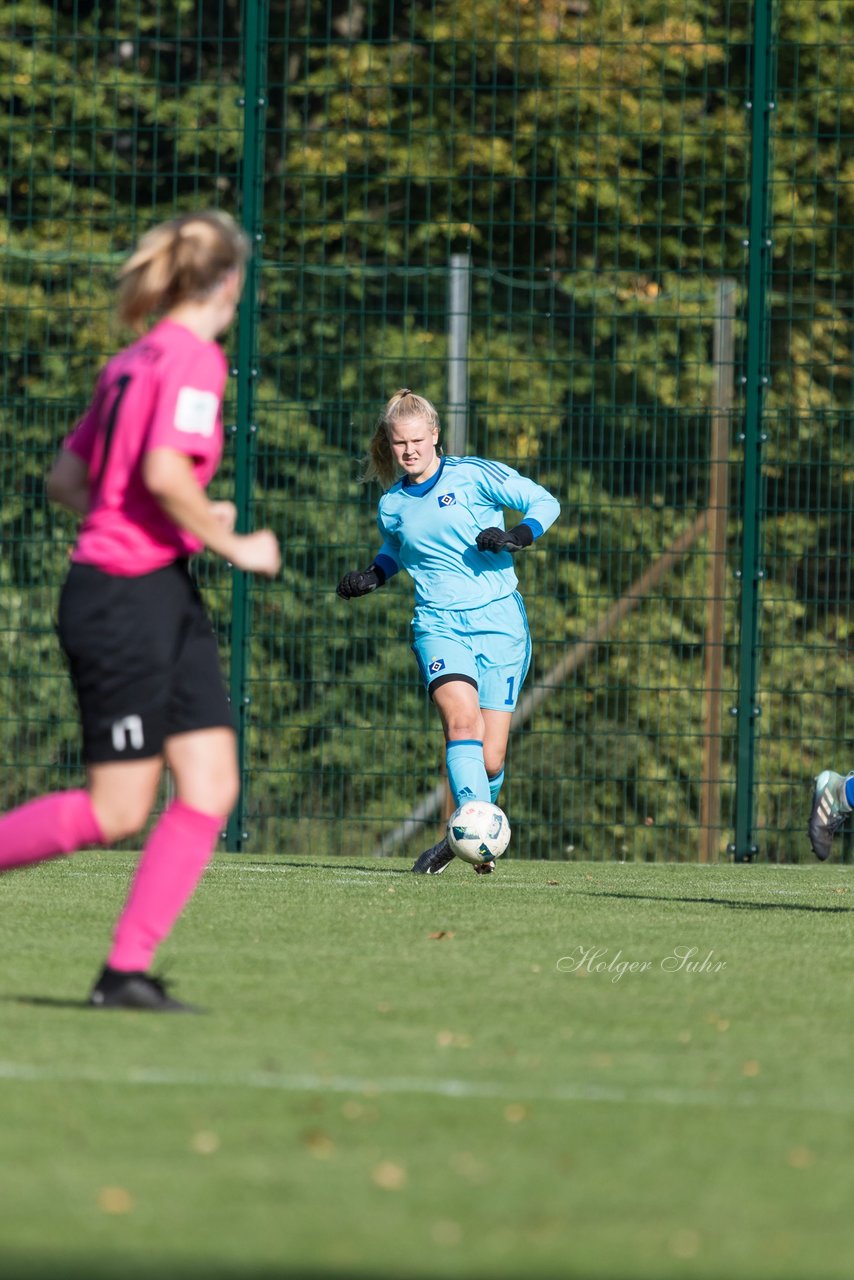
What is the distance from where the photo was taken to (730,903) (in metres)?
8.23

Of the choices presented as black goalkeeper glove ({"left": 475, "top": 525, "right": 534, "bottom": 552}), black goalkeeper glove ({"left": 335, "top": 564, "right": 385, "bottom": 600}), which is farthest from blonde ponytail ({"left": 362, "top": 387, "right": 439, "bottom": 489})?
black goalkeeper glove ({"left": 475, "top": 525, "right": 534, "bottom": 552})

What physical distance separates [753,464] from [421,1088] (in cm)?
749

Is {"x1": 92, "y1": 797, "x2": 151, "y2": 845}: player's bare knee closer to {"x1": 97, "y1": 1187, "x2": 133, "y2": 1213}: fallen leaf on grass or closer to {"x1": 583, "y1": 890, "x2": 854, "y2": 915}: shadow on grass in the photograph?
{"x1": 97, "y1": 1187, "x2": 133, "y2": 1213}: fallen leaf on grass

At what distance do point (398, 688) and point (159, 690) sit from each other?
265 inches

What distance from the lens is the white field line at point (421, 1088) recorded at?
13.3 feet

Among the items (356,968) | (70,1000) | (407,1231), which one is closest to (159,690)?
(70,1000)

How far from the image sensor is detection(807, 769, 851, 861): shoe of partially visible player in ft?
24.7

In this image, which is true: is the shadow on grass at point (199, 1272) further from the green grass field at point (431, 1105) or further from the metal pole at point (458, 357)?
the metal pole at point (458, 357)

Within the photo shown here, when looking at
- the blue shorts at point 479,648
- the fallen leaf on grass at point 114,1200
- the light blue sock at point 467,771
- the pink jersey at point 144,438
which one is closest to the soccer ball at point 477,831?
the light blue sock at point 467,771

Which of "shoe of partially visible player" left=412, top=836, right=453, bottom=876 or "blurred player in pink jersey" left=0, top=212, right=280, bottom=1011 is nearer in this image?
"blurred player in pink jersey" left=0, top=212, right=280, bottom=1011

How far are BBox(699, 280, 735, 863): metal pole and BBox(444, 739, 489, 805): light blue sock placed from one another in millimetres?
2789

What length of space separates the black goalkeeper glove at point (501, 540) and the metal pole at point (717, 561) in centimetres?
281

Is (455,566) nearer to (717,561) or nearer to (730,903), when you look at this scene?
(730,903)

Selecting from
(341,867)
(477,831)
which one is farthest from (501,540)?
(341,867)
